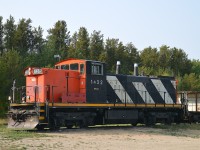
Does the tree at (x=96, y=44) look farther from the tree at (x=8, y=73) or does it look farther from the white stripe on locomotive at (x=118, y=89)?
the white stripe on locomotive at (x=118, y=89)

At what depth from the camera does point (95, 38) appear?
55.3 meters

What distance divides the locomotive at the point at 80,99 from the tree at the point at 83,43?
28.9 m

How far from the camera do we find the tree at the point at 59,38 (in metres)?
51.3

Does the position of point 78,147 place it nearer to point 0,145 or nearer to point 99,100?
point 0,145

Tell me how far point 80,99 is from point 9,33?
2928 cm

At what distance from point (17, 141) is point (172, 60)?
61155 mm

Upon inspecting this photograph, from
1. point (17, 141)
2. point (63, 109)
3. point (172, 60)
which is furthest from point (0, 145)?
point (172, 60)

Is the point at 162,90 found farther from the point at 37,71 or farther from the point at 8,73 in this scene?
the point at 8,73

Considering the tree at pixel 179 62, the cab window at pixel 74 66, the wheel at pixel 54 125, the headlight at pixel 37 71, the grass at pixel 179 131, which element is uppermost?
the tree at pixel 179 62

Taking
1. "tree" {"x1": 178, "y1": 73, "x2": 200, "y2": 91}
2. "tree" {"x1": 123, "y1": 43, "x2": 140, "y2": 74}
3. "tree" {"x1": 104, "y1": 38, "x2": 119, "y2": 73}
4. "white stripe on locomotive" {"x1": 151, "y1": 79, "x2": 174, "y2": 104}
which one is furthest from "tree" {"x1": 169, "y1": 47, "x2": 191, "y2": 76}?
"white stripe on locomotive" {"x1": 151, "y1": 79, "x2": 174, "y2": 104}

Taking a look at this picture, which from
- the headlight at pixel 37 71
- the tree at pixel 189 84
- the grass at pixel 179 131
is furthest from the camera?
the tree at pixel 189 84

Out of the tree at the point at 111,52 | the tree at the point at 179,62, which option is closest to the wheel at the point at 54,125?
the tree at the point at 111,52

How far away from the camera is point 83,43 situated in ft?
176

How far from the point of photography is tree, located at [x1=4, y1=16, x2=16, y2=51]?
46.9 m
